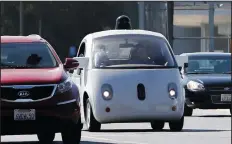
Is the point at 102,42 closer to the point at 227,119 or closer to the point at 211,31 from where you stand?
the point at 227,119

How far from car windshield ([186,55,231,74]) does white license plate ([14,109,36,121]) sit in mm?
10303

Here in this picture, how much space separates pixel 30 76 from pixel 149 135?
3.30m

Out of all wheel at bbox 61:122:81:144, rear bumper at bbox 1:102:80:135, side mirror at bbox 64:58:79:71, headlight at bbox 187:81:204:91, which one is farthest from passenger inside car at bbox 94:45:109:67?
headlight at bbox 187:81:204:91

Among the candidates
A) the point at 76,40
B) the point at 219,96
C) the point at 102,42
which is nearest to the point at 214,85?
the point at 219,96

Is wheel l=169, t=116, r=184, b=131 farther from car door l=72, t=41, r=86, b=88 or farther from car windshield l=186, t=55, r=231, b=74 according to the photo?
car windshield l=186, t=55, r=231, b=74

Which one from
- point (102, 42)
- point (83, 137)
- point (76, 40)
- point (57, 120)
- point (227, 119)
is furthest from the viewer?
point (76, 40)

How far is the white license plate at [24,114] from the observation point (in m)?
14.0

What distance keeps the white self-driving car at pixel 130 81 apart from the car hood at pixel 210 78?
4.77 metres

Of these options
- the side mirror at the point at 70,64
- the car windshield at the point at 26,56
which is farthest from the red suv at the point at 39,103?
the side mirror at the point at 70,64

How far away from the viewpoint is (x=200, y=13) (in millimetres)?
39281

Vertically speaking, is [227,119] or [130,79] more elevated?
[130,79]

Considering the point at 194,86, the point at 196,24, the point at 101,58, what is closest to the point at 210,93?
the point at 194,86

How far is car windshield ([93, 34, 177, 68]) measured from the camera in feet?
58.1

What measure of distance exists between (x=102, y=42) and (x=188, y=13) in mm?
21793
